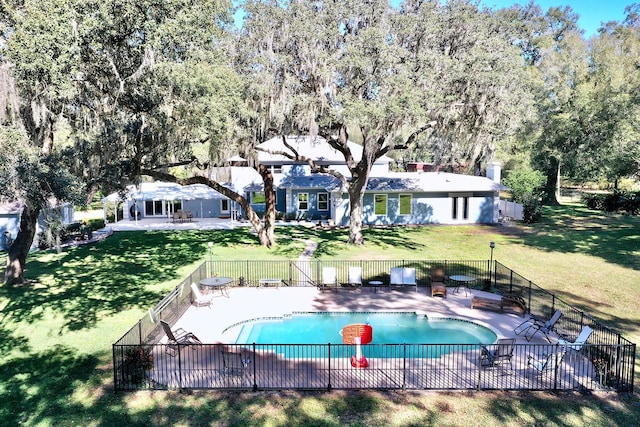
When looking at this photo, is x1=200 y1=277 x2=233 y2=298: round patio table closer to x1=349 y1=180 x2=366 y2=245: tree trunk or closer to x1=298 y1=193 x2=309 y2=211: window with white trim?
x1=349 y1=180 x2=366 y2=245: tree trunk

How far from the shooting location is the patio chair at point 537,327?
35.3ft

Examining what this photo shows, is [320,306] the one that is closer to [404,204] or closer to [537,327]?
[537,327]

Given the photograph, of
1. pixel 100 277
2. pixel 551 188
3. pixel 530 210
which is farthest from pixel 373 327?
A: pixel 551 188

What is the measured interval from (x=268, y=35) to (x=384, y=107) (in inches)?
214

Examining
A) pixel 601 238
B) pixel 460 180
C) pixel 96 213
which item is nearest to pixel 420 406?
pixel 601 238

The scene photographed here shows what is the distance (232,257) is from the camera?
1983cm

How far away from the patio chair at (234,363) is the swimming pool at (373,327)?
1.69m

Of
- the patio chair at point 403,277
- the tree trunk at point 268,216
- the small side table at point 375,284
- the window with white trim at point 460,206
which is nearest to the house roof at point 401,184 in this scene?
the window with white trim at point 460,206

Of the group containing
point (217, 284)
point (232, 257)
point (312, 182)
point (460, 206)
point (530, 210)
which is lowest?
point (232, 257)

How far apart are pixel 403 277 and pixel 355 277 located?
1.60 m

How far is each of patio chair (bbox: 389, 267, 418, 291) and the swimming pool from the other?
218 cm

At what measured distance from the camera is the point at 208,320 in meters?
12.1

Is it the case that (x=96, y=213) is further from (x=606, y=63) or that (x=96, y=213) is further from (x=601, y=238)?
(x=606, y=63)

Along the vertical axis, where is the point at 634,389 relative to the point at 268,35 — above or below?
below
